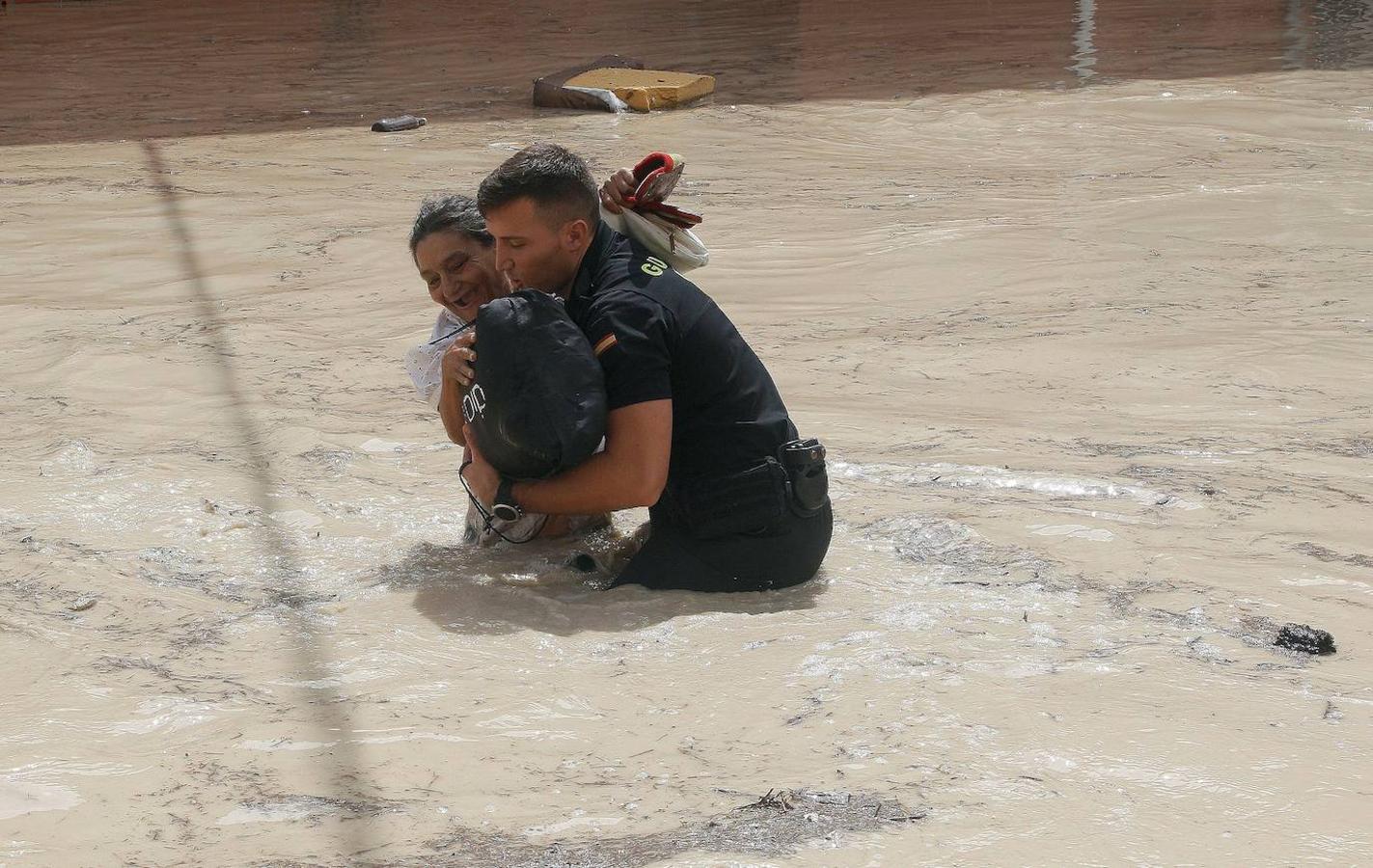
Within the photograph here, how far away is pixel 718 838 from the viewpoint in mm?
2295

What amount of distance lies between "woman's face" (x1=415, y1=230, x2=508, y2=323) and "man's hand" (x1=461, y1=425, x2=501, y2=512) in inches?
15.8

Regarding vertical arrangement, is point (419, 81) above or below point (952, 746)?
above

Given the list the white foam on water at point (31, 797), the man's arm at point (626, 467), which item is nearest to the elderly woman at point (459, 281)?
the man's arm at point (626, 467)

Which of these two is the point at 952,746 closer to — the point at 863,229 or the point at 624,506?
the point at 624,506

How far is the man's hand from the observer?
11.1ft

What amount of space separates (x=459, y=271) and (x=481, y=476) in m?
0.56

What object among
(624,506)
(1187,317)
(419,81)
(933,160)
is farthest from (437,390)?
(419,81)

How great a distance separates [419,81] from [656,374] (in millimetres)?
9550

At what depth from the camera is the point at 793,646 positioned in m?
3.05

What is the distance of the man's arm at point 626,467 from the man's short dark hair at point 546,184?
0.47 meters

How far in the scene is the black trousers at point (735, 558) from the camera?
3.41m

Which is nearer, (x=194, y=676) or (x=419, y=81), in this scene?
(x=194, y=676)

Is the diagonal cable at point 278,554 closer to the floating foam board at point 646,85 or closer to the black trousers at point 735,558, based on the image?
the black trousers at point 735,558

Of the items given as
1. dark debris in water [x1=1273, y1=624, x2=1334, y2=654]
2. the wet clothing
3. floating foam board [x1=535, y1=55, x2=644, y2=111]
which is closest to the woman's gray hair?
the wet clothing
